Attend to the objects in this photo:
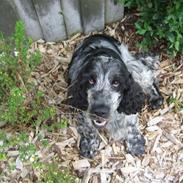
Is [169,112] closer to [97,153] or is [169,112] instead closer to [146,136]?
[146,136]

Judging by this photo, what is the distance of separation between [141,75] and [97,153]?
0.72m

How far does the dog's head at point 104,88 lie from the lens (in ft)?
10.7

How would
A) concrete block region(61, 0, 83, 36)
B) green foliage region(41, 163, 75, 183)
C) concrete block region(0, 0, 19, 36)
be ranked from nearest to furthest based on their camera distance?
green foliage region(41, 163, 75, 183) < concrete block region(0, 0, 19, 36) < concrete block region(61, 0, 83, 36)

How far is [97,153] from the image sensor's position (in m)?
3.81

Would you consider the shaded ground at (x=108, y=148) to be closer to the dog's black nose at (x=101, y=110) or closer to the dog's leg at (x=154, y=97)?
the dog's leg at (x=154, y=97)

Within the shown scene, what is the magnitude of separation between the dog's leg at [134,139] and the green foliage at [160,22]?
0.68 metres

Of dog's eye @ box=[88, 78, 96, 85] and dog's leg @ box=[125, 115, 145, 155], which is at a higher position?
dog's eye @ box=[88, 78, 96, 85]

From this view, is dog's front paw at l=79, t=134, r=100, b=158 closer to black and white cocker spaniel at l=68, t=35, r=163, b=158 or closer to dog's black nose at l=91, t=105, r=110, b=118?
black and white cocker spaniel at l=68, t=35, r=163, b=158

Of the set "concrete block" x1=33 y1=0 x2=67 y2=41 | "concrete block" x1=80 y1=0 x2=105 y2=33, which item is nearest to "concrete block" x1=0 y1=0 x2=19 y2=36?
"concrete block" x1=33 y1=0 x2=67 y2=41

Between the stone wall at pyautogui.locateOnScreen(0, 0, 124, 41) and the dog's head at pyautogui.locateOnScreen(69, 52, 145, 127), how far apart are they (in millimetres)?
736

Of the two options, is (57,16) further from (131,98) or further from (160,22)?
(131,98)

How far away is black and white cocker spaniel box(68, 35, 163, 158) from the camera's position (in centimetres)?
332

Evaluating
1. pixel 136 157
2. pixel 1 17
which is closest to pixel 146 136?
pixel 136 157

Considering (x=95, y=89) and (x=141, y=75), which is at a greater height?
(x=95, y=89)
